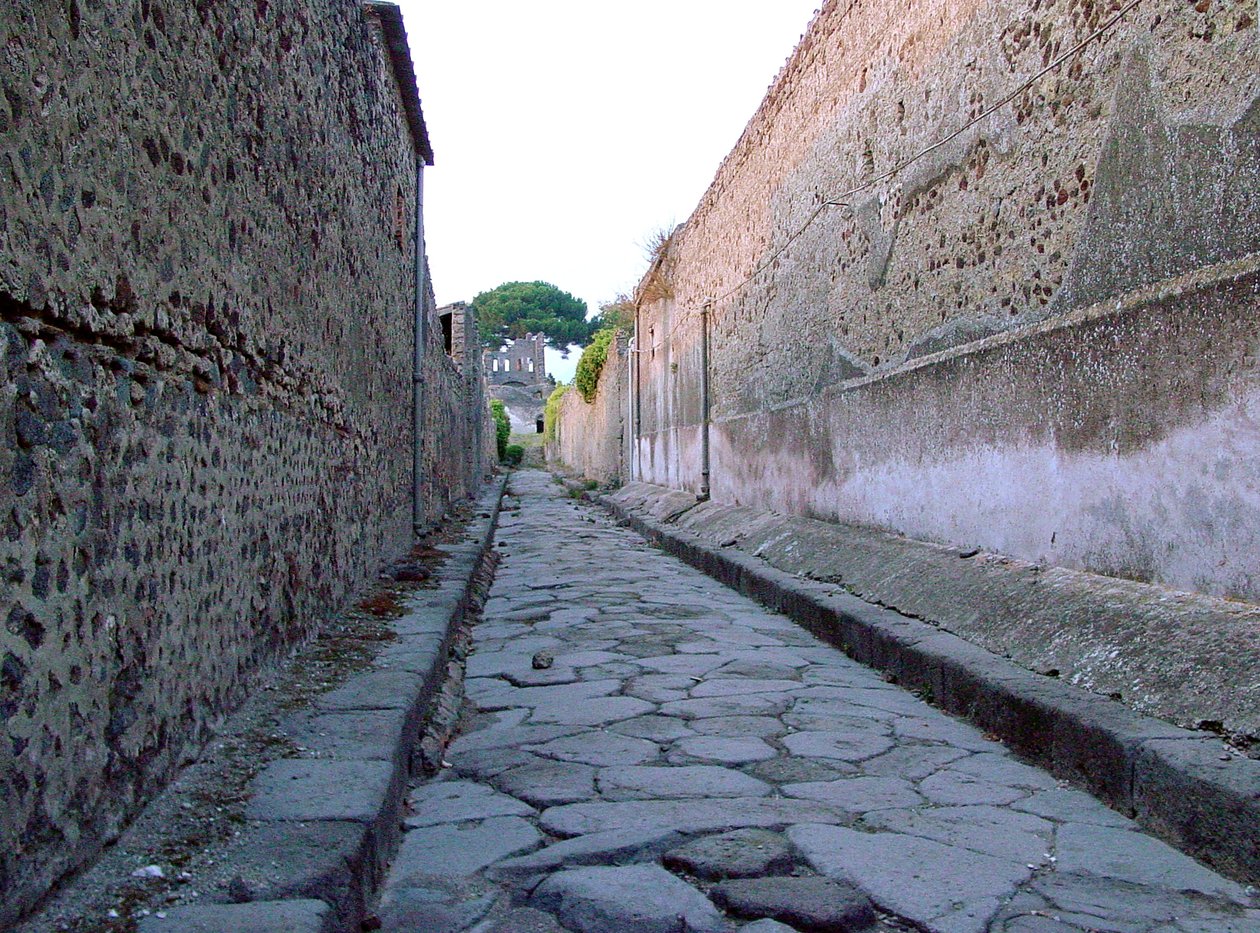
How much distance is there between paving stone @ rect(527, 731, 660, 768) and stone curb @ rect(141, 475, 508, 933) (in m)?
0.40

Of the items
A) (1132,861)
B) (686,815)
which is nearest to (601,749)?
(686,815)

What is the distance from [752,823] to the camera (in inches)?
97.5

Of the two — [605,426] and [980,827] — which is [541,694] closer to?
[980,827]

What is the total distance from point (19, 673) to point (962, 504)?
388 cm

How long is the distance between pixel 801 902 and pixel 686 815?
525mm

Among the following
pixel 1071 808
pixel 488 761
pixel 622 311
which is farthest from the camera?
pixel 622 311

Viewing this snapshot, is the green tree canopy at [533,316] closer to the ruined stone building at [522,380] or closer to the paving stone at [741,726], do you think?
the ruined stone building at [522,380]

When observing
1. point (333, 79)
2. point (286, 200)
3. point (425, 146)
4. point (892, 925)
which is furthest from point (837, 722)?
point (425, 146)

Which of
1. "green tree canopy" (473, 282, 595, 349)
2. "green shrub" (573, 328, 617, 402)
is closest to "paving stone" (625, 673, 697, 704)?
"green shrub" (573, 328, 617, 402)

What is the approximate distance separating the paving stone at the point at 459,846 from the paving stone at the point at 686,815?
0.27 feet

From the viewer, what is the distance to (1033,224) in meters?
4.05

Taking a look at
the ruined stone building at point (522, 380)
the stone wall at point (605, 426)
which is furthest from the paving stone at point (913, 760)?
the ruined stone building at point (522, 380)

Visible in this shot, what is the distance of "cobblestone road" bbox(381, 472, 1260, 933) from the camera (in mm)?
2014

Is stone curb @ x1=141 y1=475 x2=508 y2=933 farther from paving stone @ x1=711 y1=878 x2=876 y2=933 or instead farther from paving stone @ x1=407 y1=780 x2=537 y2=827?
paving stone @ x1=711 y1=878 x2=876 y2=933
